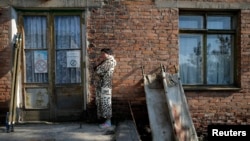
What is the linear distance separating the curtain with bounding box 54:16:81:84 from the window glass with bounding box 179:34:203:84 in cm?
248

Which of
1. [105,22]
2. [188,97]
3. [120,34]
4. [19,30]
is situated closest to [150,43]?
[120,34]

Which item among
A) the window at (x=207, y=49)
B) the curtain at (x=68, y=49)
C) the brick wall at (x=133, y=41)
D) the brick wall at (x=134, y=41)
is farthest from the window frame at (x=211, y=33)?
the curtain at (x=68, y=49)

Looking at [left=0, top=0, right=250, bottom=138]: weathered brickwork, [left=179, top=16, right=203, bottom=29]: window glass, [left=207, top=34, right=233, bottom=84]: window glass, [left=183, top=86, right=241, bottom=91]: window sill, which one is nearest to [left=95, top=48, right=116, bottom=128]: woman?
[left=0, top=0, right=250, bottom=138]: weathered brickwork

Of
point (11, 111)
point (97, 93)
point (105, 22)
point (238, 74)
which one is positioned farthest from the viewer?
point (238, 74)

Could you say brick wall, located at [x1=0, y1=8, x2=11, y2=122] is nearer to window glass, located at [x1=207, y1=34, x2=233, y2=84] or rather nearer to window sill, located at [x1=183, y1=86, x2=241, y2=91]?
window sill, located at [x1=183, y1=86, x2=241, y2=91]

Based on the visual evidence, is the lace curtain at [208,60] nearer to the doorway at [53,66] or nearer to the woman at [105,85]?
the woman at [105,85]

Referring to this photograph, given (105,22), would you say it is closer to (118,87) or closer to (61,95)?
(118,87)

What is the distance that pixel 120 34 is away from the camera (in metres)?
5.81

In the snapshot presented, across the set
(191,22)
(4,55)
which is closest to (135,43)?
(191,22)

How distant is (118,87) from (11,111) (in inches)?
88.6

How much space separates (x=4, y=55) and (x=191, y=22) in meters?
4.31

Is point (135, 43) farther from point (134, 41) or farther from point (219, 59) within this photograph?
point (219, 59)

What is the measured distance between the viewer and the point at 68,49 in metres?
5.86

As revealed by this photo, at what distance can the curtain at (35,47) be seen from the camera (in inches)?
230
